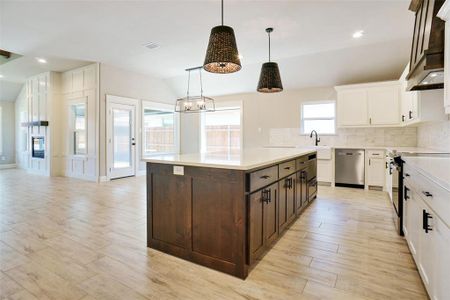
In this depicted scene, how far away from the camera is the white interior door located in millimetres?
6199

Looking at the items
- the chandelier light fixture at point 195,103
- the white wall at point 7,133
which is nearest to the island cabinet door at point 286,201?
the chandelier light fixture at point 195,103

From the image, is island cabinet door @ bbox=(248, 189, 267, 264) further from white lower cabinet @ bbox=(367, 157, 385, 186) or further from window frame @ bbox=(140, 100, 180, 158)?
window frame @ bbox=(140, 100, 180, 158)

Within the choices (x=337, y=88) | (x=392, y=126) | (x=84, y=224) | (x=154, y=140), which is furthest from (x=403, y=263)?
(x=154, y=140)

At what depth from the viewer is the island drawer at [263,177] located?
6.39 ft

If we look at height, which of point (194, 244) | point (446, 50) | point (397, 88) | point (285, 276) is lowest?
point (285, 276)

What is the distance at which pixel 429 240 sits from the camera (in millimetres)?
1558

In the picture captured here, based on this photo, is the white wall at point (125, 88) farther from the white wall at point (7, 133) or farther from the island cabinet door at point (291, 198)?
the white wall at point (7, 133)

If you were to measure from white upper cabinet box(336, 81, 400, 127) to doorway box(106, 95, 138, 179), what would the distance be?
17.7 feet

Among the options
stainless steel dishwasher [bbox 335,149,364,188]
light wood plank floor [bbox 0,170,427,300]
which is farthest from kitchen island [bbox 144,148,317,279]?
stainless steel dishwasher [bbox 335,149,364,188]

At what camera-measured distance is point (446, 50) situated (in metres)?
1.84

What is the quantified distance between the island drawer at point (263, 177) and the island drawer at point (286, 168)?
6.2 inches

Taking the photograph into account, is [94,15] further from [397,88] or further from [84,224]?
[397,88]

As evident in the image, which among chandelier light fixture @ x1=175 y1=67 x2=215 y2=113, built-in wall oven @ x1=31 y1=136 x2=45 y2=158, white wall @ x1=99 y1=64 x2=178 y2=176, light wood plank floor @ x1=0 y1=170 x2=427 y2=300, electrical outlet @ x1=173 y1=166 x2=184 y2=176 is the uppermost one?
white wall @ x1=99 y1=64 x2=178 y2=176

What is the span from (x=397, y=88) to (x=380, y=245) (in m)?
3.84
